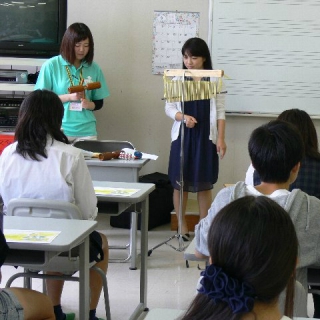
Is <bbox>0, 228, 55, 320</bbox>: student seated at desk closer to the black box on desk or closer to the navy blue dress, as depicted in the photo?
the navy blue dress

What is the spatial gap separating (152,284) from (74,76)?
5.88 ft

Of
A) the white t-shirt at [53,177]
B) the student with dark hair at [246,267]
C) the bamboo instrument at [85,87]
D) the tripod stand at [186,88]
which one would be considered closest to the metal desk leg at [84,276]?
the white t-shirt at [53,177]

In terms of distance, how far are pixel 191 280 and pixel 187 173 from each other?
3.56 feet

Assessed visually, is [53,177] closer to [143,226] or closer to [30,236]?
[30,236]

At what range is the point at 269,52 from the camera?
596cm

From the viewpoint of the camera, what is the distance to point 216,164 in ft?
17.6

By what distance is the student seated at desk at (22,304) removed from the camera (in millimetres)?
2158

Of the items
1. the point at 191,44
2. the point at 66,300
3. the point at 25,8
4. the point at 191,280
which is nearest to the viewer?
the point at 66,300

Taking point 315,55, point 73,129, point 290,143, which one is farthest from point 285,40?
point 290,143

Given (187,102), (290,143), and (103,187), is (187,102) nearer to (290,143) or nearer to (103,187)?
(103,187)

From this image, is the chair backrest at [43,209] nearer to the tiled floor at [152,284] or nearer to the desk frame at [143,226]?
the desk frame at [143,226]

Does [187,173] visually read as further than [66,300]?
Yes

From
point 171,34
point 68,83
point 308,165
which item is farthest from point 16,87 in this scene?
point 308,165

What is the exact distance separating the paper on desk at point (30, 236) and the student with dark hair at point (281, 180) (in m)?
0.64
